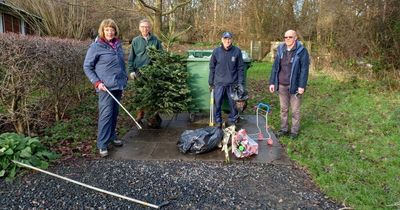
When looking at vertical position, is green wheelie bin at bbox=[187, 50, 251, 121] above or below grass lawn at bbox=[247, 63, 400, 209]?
above

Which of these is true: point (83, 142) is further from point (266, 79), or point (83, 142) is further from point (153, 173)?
point (266, 79)

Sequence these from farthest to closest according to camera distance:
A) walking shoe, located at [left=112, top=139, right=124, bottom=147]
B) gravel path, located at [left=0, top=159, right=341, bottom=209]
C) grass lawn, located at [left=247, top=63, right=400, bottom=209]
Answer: walking shoe, located at [left=112, top=139, right=124, bottom=147], grass lawn, located at [left=247, top=63, right=400, bottom=209], gravel path, located at [left=0, top=159, right=341, bottom=209]

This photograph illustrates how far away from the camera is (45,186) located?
Answer: 359 cm

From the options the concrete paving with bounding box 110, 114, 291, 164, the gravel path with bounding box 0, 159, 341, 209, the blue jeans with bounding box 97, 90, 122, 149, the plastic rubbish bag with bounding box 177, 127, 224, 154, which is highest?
the blue jeans with bounding box 97, 90, 122, 149

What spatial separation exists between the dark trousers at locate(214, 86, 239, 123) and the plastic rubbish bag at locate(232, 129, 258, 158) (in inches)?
49.9

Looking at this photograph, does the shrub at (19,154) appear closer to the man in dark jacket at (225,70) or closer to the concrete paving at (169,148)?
the concrete paving at (169,148)

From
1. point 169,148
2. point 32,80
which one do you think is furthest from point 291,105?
point 32,80

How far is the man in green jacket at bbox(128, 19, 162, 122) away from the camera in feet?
18.9

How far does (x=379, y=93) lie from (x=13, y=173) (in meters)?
8.70

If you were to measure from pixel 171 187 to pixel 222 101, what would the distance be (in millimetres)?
2620

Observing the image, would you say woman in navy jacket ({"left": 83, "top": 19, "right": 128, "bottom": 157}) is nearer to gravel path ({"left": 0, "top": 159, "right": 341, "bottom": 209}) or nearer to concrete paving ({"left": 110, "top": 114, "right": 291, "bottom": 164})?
concrete paving ({"left": 110, "top": 114, "right": 291, "bottom": 164})

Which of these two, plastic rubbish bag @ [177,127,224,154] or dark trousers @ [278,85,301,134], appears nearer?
plastic rubbish bag @ [177,127,224,154]

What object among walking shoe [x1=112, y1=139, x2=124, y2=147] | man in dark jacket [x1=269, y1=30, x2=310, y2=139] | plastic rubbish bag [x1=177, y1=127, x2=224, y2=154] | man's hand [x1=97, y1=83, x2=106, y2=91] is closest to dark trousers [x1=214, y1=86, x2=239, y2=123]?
man in dark jacket [x1=269, y1=30, x2=310, y2=139]

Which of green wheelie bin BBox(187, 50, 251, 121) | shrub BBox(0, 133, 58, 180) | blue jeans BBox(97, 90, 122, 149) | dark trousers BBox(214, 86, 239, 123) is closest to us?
shrub BBox(0, 133, 58, 180)
